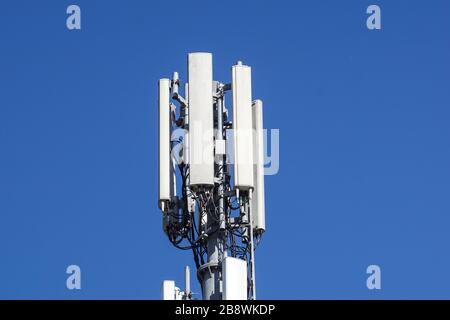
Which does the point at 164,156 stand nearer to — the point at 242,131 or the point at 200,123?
Answer: the point at 200,123

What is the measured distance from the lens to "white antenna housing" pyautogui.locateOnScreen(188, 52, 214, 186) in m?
62.2

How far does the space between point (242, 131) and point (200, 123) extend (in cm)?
152

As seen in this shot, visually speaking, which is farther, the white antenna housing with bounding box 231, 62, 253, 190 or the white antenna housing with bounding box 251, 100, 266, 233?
the white antenna housing with bounding box 251, 100, 266, 233

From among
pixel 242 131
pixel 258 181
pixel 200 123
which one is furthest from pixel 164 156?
pixel 258 181

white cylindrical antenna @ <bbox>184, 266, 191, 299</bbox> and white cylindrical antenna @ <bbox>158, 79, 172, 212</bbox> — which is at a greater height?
white cylindrical antenna @ <bbox>158, 79, 172, 212</bbox>

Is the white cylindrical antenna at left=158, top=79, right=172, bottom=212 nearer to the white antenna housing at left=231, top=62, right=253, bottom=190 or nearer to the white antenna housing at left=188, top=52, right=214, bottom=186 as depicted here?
the white antenna housing at left=188, top=52, right=214, bottom=186

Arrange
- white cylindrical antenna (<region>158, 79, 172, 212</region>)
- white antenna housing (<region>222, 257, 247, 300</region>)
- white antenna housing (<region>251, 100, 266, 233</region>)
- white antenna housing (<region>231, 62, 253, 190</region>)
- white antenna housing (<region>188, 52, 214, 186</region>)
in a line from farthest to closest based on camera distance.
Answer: white antenna housing (<region>251, 100, 266, 233</region>) < white cylindrical antenna (<region>158, 79, 172, 212</region>) < white antenna housing (<region>188, 52, 214, 186</region>) < white antenna housing (<region>231, 62, 253, 190</region>) < white antenna housing (<region>222, 257, 247, 300</region>)

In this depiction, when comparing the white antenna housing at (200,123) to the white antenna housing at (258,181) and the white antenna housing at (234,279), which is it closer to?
the white antenna housing at (258,181)

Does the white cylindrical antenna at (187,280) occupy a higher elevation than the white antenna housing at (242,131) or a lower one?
lower

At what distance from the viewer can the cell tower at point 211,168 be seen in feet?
204

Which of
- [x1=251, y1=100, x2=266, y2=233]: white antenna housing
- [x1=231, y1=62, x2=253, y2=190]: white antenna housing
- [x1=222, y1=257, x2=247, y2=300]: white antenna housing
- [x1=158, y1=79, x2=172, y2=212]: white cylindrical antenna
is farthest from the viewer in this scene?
[x1=251, y1=100, x2=266, y2=233]: white antenna housing
